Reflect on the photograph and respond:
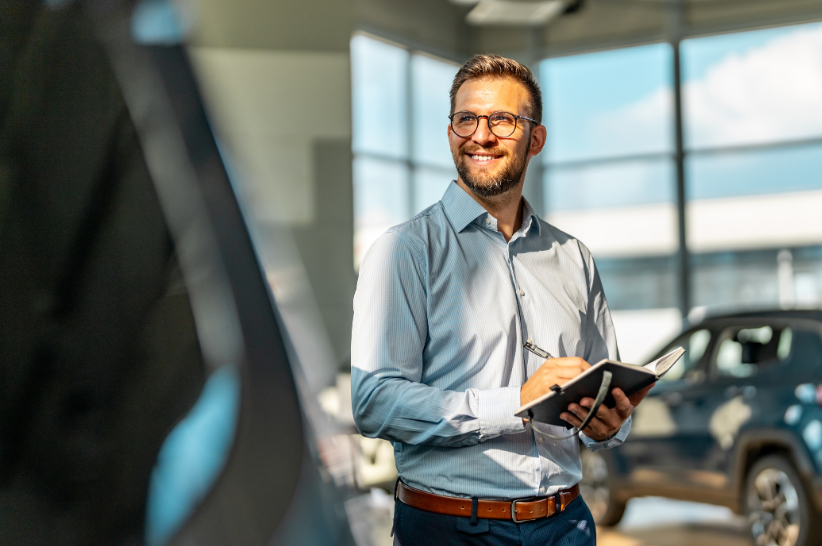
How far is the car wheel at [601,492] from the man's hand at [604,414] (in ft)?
14.1

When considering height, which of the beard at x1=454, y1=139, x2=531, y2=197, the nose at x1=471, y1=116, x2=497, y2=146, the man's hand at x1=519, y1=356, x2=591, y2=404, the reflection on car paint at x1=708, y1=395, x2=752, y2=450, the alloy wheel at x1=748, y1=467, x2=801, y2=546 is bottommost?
the alloy wheel at x1=748, y1=467, x2=801, y2=546

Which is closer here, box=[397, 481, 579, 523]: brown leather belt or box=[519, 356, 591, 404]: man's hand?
box=[519, 356, 591, 404]: man's hand

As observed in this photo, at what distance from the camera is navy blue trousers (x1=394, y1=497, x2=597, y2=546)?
1.57 meters

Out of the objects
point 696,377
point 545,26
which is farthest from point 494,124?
point 545,26

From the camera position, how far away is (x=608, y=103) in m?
11.0

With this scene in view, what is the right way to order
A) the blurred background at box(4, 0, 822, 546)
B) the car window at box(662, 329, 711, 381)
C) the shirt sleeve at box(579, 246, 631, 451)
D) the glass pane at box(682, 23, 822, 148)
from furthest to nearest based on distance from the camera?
the glass pane at box(682, 23, 822, 148) → the blurred background at box(4, 0, 822, 546) → the car window at box(662, 329, 711, 381) → the shirt sleeve at box(579, 246, 631, 451)

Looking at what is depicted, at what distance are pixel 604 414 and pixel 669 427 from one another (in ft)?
13.2

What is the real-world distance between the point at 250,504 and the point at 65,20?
247 centimetres

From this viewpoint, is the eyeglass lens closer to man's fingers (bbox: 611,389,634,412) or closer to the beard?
the beard

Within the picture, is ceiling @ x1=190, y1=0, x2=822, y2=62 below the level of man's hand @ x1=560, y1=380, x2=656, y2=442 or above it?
above

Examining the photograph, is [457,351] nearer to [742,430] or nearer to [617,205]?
[742,430]

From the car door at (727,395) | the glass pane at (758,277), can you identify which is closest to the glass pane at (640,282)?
the glass pane at (758,277)

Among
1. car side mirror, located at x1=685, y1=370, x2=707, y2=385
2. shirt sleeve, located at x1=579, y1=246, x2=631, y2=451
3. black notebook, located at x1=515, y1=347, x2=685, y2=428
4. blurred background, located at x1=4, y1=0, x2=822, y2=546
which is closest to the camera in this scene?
black notebook, located at x1=515, y1=347, x2=685, y2=428

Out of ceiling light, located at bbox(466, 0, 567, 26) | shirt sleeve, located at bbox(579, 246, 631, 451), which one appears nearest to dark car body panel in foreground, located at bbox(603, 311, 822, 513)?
shirt sleeve, located at bbox(579, 246, 631, 451)
